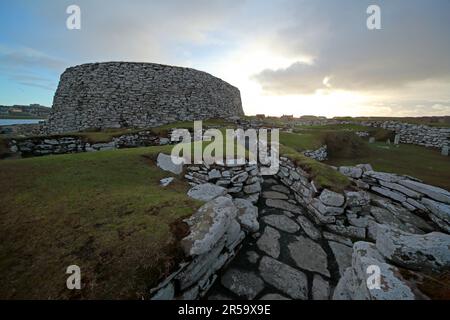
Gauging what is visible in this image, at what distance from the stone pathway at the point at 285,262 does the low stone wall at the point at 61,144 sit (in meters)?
10.2

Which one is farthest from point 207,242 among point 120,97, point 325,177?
point 120,97

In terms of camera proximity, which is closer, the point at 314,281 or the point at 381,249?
the point at 381,249

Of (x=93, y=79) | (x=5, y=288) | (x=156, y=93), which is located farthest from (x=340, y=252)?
(x=93, y=79)

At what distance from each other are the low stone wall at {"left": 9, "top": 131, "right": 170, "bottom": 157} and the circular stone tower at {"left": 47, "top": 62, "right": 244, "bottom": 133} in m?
7.27

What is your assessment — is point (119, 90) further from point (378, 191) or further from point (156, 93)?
point (378, 191)

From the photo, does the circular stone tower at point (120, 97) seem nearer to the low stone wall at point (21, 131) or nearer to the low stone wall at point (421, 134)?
the low stone wall at point (21, 131)

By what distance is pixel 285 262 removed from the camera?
4.11m

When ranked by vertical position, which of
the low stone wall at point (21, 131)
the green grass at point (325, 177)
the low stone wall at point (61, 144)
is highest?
the low stone wall at point (21, 131)

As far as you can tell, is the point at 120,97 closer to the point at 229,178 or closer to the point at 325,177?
the point at 229,178

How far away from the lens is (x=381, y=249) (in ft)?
10.00

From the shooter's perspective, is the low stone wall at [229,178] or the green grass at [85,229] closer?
the green grass at [85,229]

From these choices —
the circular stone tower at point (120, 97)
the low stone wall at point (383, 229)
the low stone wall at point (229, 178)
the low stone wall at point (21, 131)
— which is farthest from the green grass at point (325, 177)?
the low stone wall at point (21, 131)

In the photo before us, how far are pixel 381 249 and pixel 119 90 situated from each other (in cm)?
2189

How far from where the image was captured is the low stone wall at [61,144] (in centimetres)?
972
